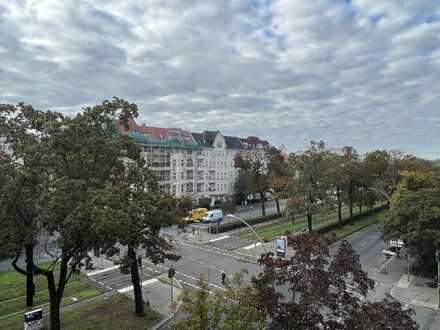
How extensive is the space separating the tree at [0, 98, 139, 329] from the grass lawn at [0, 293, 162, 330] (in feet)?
8.99

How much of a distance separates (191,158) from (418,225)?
53.9 metres

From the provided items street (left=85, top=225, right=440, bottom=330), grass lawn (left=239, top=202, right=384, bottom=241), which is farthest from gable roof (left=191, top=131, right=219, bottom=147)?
street (left=85, top=225, right=440, bottom=330)

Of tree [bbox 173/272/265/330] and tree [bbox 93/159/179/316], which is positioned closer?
tree [bbox 173/272/265/330]

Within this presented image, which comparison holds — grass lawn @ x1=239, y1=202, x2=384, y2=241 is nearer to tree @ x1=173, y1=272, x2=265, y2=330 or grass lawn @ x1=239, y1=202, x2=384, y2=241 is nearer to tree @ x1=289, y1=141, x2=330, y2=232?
tree @ x1=289, y1=141, x2=330, y2=232

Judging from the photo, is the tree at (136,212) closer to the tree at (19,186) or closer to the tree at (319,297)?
the tree at (19,186)

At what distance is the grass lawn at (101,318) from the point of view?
20.8 meters

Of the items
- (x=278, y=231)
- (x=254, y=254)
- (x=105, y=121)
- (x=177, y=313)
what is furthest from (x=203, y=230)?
(x=105, y=121)

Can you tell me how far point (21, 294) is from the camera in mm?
26750

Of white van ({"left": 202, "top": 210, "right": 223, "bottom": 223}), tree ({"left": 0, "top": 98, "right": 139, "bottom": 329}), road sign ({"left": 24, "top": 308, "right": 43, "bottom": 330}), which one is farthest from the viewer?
white van ({"left": 202, "top": 210, "right": 223, "bottom": 223})

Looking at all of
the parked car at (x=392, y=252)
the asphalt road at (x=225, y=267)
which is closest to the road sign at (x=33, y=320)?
the asphalt road at (x=225, y=267)

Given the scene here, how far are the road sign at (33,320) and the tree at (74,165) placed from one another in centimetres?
129

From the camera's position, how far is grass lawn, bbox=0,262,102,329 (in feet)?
74.8

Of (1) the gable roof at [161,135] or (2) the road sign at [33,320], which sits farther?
(1) the gable roof at [161,135]

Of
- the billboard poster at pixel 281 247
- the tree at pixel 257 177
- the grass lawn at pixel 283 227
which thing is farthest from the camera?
the tree at pixel 257 177
